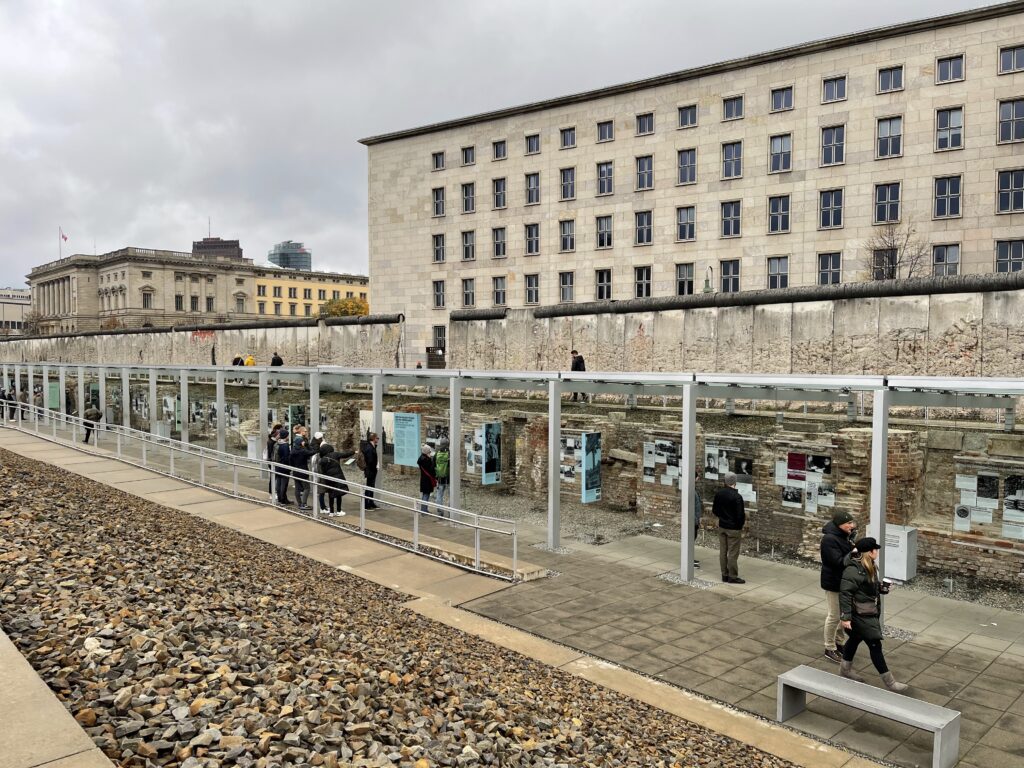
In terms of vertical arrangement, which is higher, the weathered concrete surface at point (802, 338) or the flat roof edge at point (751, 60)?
the flat roof edge at point (751, 60)

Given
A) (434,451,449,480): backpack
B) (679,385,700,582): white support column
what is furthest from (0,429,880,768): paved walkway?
(434,451,449,480): backpack

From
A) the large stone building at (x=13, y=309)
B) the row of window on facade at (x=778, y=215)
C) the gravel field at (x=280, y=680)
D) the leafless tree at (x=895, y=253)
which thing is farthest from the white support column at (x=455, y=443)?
the large stone building at (x=13, y=309)

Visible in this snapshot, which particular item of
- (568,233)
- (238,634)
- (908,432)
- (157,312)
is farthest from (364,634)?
(157,312)

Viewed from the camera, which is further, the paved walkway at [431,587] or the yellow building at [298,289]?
the yellow building at [298,289]

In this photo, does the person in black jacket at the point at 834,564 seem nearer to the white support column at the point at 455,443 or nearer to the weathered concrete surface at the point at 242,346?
the white support column at the point at 455,443

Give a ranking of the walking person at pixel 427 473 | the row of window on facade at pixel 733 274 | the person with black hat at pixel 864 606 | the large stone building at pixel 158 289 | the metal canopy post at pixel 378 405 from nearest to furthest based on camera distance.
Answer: the person with black hat at pixel 864 606 < the walking person at pixel 427 473 < the metal canopy post at pixel 378 405 < the row of window on facade at pixel 733 274 < the large stone building at pixel 158 289

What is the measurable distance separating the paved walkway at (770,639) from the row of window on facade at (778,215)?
1129 inches

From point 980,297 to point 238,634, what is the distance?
13623mm

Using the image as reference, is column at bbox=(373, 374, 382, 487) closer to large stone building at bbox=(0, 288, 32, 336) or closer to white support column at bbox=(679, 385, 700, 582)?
white support column at bbox=(679, 385, 700, 582)

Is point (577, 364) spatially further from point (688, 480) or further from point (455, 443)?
point (688, 480)

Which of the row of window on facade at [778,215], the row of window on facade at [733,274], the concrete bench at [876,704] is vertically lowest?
the concrete bench at [876,704]

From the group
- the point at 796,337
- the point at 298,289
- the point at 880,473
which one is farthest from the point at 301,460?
the point at 298,289

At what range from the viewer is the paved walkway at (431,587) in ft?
20.7

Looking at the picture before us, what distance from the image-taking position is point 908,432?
1145 centimetres
